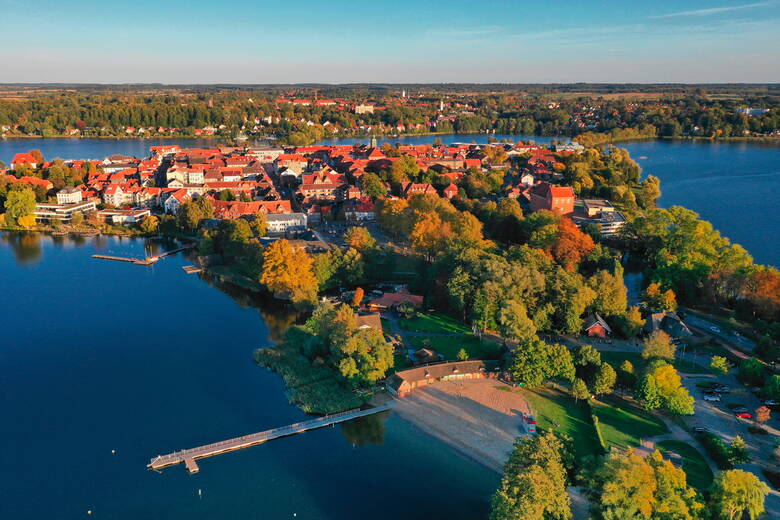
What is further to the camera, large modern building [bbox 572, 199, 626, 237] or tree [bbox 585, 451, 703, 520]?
large modern building [bbox 572, 199, 626, 237]

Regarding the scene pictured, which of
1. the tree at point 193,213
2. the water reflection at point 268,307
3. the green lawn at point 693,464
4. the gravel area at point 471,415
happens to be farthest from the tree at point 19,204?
the green lawn at point 693,464

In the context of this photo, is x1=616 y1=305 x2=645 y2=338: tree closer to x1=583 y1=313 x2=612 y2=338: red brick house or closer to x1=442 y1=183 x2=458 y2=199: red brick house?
x1=583 y1=313 x2=612 y2=338: red brick house

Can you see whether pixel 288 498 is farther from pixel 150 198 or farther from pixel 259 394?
pixel 150 198

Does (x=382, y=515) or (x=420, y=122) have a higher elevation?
(x=420, y=122)

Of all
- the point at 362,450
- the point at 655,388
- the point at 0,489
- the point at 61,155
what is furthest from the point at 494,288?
the point at 61,155

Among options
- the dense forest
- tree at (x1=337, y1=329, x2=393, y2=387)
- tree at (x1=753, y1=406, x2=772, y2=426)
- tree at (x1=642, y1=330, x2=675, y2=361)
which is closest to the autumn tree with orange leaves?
tree at (x1=642, y1=330, x2=675, y2=361)

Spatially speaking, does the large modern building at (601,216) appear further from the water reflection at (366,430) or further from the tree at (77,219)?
the tree at (77,219)
